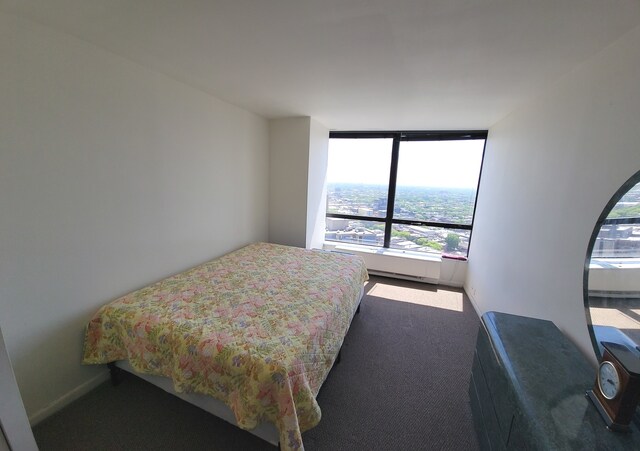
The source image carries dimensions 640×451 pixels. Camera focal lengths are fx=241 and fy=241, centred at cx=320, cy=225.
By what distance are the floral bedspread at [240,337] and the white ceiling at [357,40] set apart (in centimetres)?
168

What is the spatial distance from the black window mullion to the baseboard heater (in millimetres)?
287

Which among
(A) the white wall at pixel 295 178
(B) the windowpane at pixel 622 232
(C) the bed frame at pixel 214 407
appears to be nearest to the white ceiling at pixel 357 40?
(B) the windowpane at pixel 622 232

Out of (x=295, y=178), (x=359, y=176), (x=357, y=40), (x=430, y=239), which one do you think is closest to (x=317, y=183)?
(x=295, y=178)

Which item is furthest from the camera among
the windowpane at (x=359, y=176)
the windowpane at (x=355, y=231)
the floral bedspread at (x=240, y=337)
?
the windowpane at (x=355, y=231)

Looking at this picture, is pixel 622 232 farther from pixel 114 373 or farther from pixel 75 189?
pixel 114 373

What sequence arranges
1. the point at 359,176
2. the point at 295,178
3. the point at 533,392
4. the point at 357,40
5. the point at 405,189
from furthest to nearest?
1. the point at 359,176
2. the point at 405,189
3. the point at 295,178
4. the point at 357,40
5. the point at 533,392

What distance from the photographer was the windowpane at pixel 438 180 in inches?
140

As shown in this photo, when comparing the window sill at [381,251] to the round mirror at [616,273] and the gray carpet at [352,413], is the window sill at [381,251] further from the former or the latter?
the round mirror at [616,273]

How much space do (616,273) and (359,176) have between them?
3251 mm

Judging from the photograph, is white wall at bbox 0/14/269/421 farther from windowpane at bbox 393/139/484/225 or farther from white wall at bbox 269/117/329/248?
windowpane at bbox 393/139/484/225

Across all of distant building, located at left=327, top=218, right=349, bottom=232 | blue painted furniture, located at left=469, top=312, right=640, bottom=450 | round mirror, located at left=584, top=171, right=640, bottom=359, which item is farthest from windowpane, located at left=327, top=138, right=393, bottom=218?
round mirror, located at left=584, top=171, right=640, bottom=359

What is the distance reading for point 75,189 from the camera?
5.01 feet

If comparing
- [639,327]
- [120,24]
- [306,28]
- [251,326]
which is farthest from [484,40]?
[251,326]

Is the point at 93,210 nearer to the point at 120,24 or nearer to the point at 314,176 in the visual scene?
the point at 120,24
